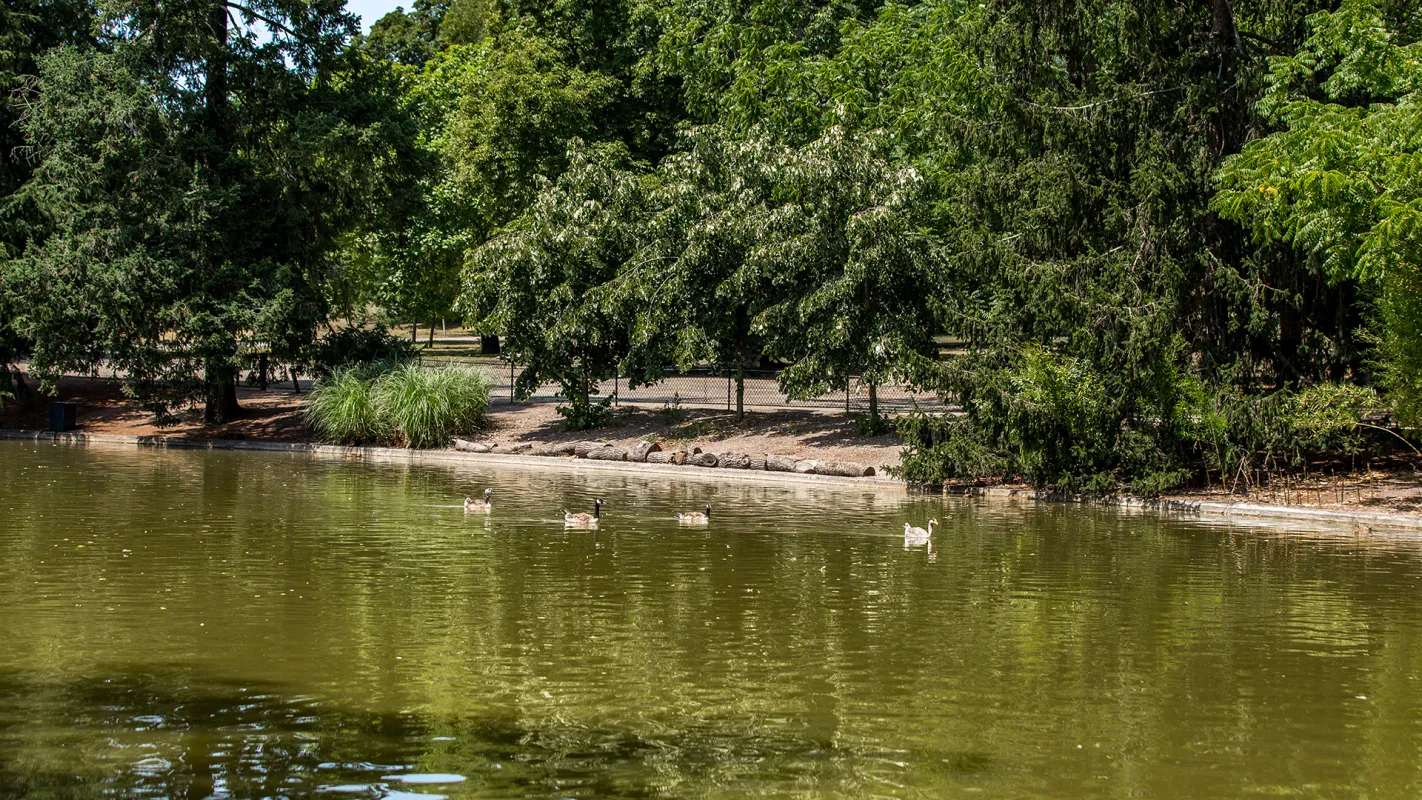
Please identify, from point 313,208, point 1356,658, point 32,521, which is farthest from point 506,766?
point 313,208

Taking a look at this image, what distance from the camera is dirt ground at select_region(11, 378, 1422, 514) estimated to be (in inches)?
Answer: 948

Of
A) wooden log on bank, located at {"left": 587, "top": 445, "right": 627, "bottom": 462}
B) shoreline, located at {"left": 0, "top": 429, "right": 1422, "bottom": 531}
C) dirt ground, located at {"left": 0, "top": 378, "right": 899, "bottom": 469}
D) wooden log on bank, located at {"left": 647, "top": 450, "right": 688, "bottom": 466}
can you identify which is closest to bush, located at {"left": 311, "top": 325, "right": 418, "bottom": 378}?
dirt ground, located at {"left": 0, "top": 378, "right": 899, "bottom": 469}

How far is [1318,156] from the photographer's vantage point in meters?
21.6

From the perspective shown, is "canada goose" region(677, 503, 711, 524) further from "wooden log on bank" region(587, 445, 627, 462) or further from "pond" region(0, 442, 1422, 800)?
"wooden log on bank" region(587, 445, 627, 462)

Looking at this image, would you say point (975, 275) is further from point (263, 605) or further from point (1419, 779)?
point (1419, 779)

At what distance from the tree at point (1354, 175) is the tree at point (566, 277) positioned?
15322 millimetres

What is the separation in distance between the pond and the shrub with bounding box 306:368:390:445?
42.6ft

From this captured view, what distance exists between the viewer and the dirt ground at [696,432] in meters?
24.1

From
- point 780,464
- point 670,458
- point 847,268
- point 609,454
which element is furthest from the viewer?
point 609,454

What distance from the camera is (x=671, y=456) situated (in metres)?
30.7

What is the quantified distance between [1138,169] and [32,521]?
19812 mm

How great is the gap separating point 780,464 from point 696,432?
15.9 ft

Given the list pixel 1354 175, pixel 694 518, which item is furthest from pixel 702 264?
pixel 1354 175

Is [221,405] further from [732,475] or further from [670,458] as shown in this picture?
[732,475]
